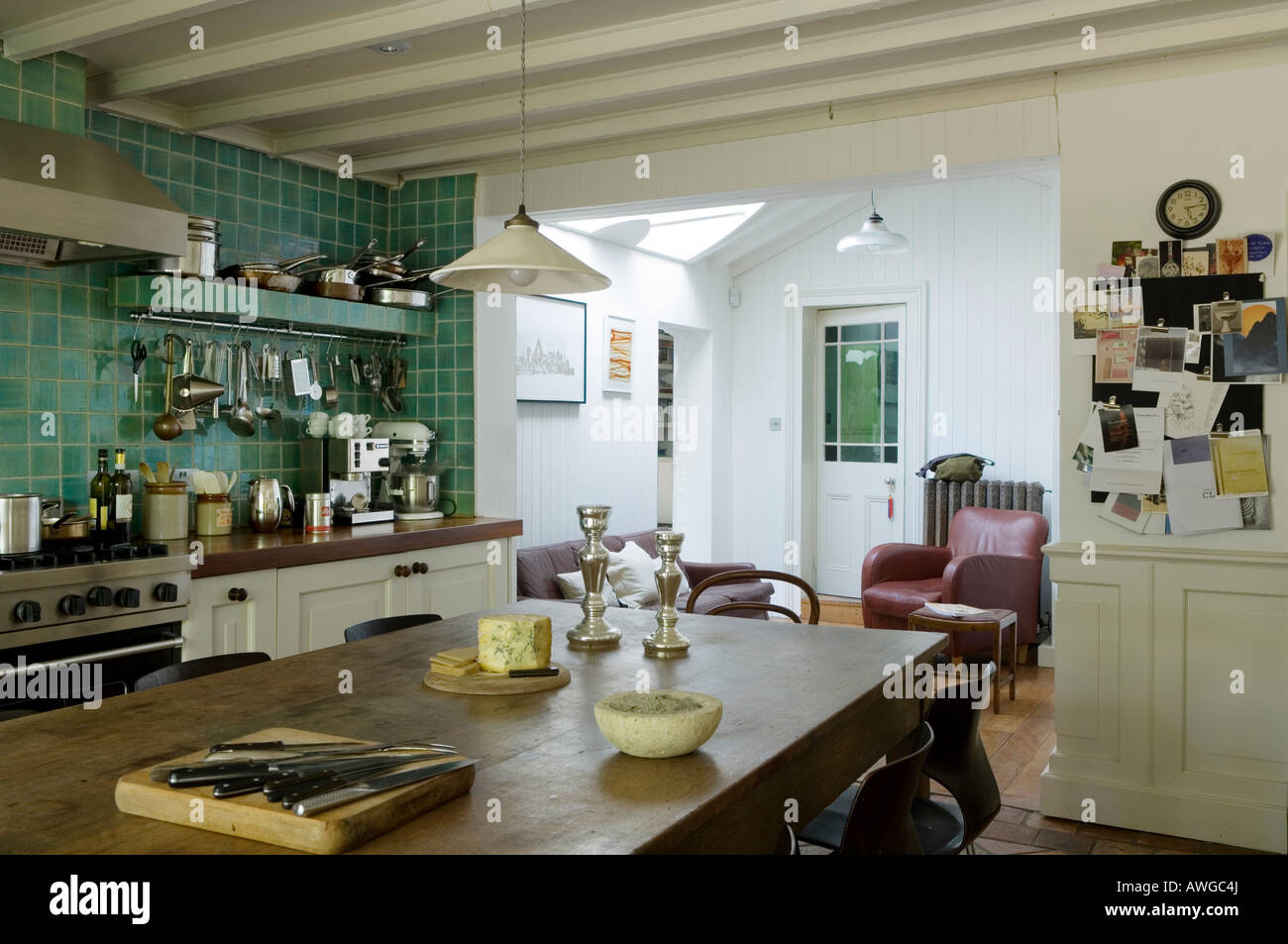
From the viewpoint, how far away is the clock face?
3.42 m

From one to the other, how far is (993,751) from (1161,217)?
2302 millimetres

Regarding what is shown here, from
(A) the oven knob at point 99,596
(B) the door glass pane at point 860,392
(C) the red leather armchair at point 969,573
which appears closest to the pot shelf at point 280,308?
(A) the oven knob at point 99,596

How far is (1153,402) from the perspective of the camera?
11.5ft

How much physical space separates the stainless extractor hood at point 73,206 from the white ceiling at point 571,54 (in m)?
0.35

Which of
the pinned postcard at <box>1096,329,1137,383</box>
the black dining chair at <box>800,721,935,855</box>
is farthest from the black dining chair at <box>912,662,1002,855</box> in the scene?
the pinned postcard at <box>1096,329,1137,383</box>

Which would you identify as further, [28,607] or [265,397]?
[265,397]

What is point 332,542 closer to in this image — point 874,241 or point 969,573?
point 969,573

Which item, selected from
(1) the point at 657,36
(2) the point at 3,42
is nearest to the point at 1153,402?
(1) the point at 657,36

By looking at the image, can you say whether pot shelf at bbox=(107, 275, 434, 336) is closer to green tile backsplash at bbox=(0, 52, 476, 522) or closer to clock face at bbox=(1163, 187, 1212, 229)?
green tile backsplash at bbox=(0, 52, 476, 522)

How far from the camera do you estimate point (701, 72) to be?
12.0ft

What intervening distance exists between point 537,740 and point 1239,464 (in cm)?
275

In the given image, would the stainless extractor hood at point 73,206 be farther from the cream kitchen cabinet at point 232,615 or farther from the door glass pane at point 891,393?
the door glass pane at point 891,393

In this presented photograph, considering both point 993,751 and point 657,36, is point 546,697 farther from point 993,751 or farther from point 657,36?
point 993,751

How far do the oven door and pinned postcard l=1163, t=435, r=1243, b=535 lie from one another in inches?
129
